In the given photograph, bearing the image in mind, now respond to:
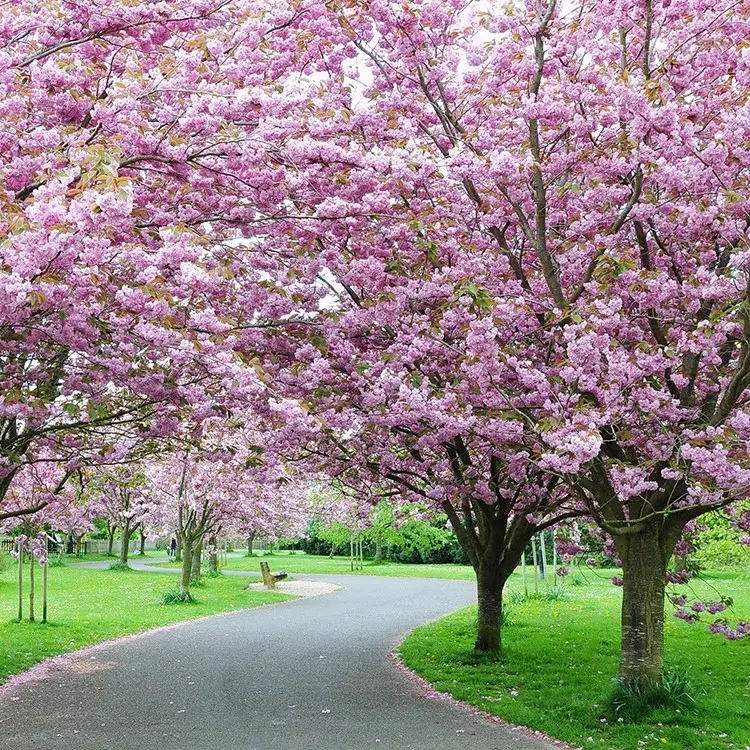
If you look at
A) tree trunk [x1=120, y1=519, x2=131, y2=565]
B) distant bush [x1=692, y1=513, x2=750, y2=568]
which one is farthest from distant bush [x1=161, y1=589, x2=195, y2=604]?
tree trunk [x1=120, y1=519, x2=131, y2=565]

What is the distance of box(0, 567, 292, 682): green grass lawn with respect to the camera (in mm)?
13412

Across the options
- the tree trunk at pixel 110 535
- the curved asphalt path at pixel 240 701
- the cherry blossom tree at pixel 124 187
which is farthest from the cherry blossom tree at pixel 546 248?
the tree trunk at pixel 110 535

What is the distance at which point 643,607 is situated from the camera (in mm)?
8117

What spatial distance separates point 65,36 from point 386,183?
3.08 m

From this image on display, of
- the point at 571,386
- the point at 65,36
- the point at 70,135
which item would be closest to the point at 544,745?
the point at 571,386

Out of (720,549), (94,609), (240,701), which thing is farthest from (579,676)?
(94,609)

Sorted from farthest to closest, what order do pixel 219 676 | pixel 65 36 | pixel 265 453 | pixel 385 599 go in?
pixel 385 599, pixel 219 676, pixel 265 453, pixel 65 36

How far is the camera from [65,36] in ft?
21.4

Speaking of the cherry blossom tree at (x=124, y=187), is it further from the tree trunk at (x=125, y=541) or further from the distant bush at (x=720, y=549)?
the tree trunk at (x=125, y=541)

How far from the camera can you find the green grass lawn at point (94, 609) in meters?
13.4

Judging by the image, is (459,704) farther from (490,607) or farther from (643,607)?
(490,607)

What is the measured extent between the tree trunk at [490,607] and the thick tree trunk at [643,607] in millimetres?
3816

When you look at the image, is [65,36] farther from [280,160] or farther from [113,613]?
[113,613]

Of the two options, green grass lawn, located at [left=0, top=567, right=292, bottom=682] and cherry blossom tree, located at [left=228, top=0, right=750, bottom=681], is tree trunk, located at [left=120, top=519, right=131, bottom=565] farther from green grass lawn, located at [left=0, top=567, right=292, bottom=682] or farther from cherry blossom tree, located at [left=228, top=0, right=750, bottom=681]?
cherry blossom tree, located at [left=228, top=0, right=750, bottom=681]
